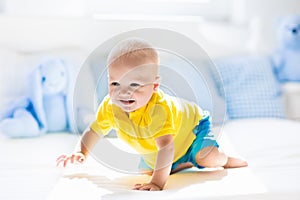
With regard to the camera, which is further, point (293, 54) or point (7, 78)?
point (293, 54)

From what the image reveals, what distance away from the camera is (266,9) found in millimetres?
2598

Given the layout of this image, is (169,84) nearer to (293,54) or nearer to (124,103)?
(124,103)

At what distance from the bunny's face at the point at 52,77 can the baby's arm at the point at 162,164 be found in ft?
2.52

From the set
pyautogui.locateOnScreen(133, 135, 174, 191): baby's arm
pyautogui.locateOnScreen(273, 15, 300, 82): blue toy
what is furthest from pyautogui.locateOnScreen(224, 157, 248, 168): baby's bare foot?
pyautogui.locateOnScreen(273, 15, 300, 82): blue toy

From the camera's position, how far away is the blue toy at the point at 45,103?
1584mm

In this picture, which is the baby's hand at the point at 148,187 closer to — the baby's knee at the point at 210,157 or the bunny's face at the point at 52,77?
the baby's knee at the point at 210,157

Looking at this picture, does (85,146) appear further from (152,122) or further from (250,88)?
(250,88)

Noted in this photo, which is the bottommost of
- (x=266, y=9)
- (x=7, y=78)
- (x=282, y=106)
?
(x=282, y=106)

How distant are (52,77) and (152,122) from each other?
2.47 feet

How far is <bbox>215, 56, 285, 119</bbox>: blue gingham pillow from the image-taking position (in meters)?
1.91

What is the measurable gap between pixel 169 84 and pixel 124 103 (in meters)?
0.14

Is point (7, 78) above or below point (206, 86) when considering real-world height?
below

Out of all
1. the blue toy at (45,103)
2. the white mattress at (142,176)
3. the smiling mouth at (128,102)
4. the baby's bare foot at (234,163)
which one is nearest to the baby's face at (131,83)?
the smiling mouth at (128,102)

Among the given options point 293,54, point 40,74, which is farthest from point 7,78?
point 293,54
